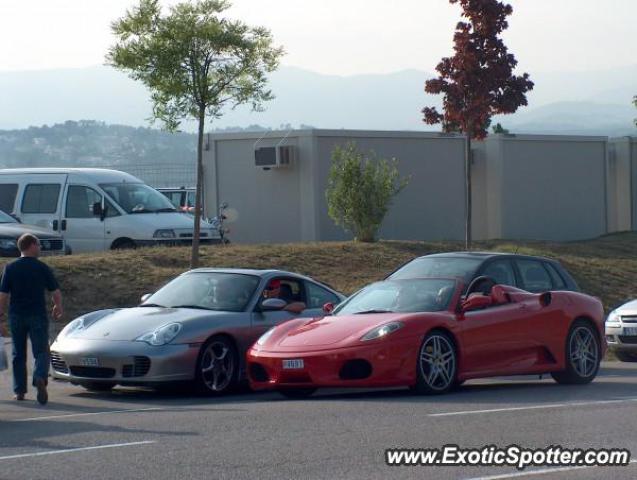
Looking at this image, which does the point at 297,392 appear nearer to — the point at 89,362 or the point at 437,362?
the point at 437,362

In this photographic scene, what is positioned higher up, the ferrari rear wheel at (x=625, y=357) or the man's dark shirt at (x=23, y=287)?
the man's dark shirt at (x=23, y=287)

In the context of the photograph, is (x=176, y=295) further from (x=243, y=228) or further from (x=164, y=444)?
(x=243, y=228)

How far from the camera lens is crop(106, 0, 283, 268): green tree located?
19719mm

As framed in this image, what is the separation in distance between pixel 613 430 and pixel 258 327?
191 inches

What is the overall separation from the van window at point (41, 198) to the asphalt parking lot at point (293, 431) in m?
11.2

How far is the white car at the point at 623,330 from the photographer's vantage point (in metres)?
17.7

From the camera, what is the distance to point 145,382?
41.3ft

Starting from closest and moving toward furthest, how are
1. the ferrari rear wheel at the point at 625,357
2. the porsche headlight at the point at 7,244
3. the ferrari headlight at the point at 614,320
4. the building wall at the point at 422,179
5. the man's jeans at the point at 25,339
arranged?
the man's jeans at the point at 25,339
the ferrari headlight at the point at 614,320
the ferrari rear wheel at the point at 625,357
the porsche headlight at the point at 7,244
the building wall at the point at 422,179

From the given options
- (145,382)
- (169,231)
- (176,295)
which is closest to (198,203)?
(169,231)

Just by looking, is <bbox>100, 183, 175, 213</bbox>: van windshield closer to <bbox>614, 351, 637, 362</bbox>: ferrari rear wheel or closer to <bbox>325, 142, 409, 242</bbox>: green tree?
<bbox>325, 142, 409, 242</bbox>: green tree

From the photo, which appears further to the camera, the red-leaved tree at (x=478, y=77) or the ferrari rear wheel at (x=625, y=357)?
the red-leaved tree at (x=478, y=77)

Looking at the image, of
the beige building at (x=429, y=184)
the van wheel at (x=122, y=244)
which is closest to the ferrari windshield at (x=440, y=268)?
the van wheel at (x=122, y=244)

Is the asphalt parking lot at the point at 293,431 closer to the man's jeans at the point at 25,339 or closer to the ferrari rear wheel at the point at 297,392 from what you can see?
the ferrari rear wheel at the point at 297,392

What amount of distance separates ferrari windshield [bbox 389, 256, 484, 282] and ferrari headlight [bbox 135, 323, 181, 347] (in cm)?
294
